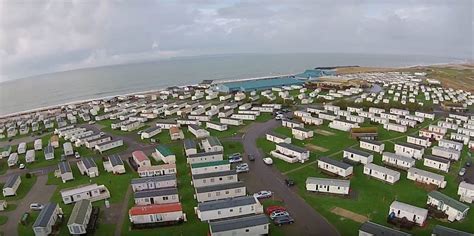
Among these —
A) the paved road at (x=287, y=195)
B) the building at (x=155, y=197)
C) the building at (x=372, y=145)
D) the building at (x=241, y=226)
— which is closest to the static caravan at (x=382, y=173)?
the building at (x=372, y=145)

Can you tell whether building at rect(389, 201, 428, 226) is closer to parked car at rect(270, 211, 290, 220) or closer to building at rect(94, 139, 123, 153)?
parked car at rect(270, 211, 290, 220)

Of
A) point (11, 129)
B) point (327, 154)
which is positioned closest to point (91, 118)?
point (11, 129)

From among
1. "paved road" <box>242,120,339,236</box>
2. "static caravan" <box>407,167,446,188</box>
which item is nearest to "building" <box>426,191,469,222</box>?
"static caravan" <box>407,167,446,188</box>

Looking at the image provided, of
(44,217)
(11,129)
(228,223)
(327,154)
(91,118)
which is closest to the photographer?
(228,223)

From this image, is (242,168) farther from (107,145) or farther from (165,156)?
(107,145)

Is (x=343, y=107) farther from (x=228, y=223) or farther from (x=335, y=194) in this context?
(x=228, y=223)

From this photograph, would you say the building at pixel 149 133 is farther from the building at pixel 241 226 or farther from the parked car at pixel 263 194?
the building at pixel 241 226

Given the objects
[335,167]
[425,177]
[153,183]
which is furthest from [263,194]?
[425,177]
